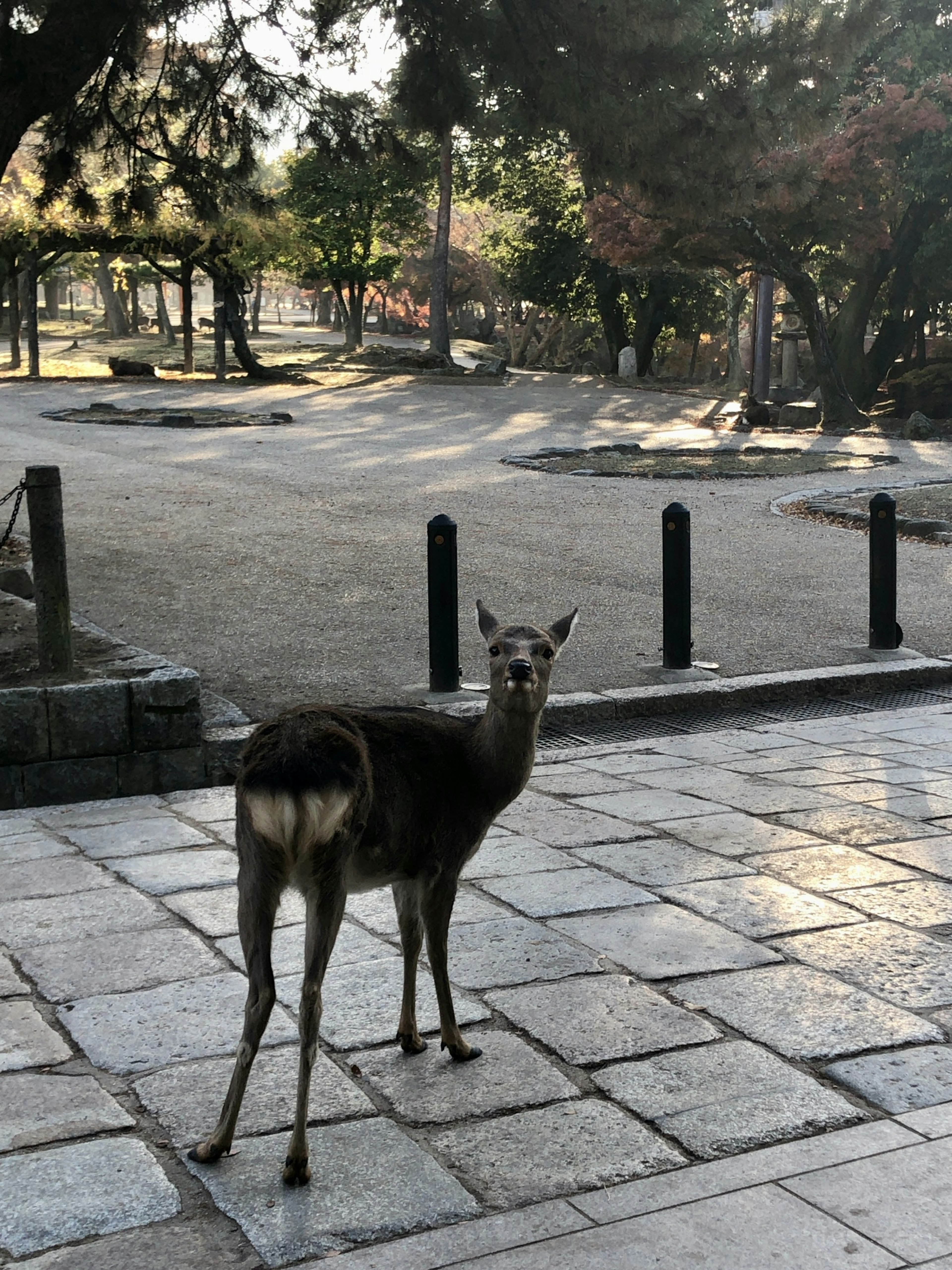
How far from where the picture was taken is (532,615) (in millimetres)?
9641

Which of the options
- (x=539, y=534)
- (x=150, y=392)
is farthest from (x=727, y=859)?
(x=150, y=392)

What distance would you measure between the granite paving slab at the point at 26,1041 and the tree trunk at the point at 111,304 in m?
49.2

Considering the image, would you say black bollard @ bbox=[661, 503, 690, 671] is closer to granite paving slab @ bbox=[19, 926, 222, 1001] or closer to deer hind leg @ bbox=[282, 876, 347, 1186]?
granite paving slab @ bbox=[19, 926, 222, 1001]

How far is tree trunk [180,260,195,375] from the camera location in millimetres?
32312

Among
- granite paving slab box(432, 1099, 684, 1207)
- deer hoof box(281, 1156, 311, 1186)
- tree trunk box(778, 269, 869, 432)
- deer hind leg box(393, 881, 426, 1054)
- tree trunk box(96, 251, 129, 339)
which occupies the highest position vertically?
tree trunk box(96, 251, 129, 339)

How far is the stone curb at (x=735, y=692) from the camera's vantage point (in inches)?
297

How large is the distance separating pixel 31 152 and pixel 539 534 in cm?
572

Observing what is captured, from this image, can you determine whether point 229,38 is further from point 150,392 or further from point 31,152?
point 150,392

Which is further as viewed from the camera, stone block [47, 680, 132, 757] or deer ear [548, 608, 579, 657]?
stone block [47, 680, 132, 757]

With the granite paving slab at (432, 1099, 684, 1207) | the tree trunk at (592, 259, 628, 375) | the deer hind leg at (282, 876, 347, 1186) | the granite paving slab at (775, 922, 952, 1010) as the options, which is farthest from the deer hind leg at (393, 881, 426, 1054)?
the tree trunk at (592, 259, 628, 375)

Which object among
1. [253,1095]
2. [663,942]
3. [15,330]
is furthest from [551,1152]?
[15,330]

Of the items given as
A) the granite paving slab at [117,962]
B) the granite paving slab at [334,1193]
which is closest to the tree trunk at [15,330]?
the granite paving slab at [117,962]

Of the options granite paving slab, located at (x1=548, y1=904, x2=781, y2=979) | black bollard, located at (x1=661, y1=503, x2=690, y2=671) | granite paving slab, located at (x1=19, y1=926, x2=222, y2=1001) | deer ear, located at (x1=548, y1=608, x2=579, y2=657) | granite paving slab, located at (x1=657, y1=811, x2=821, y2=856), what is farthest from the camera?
black bollard, located at (x1=661, y1=503, x2=690, y2=671)

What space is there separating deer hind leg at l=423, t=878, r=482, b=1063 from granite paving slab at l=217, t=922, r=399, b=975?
2.34ft
